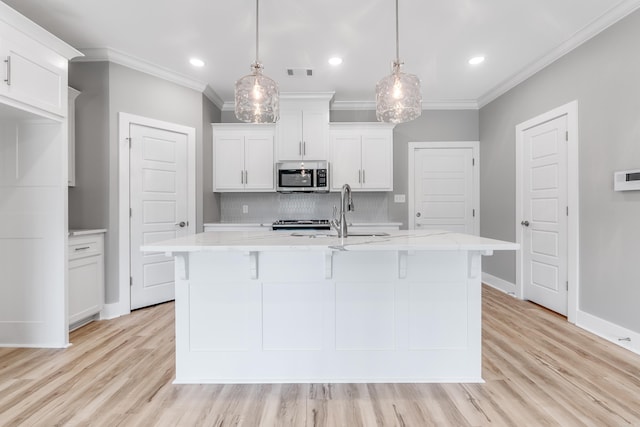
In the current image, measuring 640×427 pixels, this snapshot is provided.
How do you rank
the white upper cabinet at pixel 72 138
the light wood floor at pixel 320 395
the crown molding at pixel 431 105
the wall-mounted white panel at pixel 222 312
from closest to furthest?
the light wood floor at pixel 320 395, the wall-mounted white panel at pixel 222 312, the white upper cabinet at pixel 72 138, the crown molding at pixel 431 105

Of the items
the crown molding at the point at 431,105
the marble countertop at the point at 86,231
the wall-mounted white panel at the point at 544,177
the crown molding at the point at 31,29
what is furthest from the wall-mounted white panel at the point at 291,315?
the crown molding at the point at 431,105

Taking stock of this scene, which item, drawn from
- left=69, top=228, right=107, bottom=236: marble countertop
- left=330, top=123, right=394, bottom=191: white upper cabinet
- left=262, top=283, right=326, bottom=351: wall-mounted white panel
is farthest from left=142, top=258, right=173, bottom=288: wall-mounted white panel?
left=330, top=123, right=394, bottom=191: white upper cabinet

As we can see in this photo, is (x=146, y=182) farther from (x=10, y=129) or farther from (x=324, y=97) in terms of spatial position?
(x=324, y=97)

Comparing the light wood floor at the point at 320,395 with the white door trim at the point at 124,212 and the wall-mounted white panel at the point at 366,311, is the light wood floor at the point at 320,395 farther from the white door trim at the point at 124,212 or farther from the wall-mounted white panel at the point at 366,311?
the white door trim at the point at 124,212

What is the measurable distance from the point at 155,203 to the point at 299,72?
7.11 feet

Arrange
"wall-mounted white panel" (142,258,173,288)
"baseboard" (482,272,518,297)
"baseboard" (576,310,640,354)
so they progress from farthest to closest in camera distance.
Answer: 1. "baseboard" (482,272,518,297)
2. "wall-mounted white panel" (142,258,173,288)
3. "baseboard" (576,310,640,354)

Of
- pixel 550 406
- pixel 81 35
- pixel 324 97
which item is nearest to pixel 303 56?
pixel 324 97

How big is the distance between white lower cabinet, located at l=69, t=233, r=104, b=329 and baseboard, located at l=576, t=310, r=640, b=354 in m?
4.42

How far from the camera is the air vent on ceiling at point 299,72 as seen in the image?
3.65 metres

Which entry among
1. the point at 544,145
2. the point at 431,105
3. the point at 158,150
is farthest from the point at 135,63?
the point at 544,145

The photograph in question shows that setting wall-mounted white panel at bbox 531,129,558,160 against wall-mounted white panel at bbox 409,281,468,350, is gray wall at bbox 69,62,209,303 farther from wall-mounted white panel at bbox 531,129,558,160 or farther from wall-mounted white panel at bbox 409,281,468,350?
wall-mounted white panel at bbox 531,129,558,160

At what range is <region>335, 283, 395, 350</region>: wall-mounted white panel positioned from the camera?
1.99 meters

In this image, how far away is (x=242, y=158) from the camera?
4.47 meters

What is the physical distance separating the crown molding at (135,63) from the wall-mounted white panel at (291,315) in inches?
114
